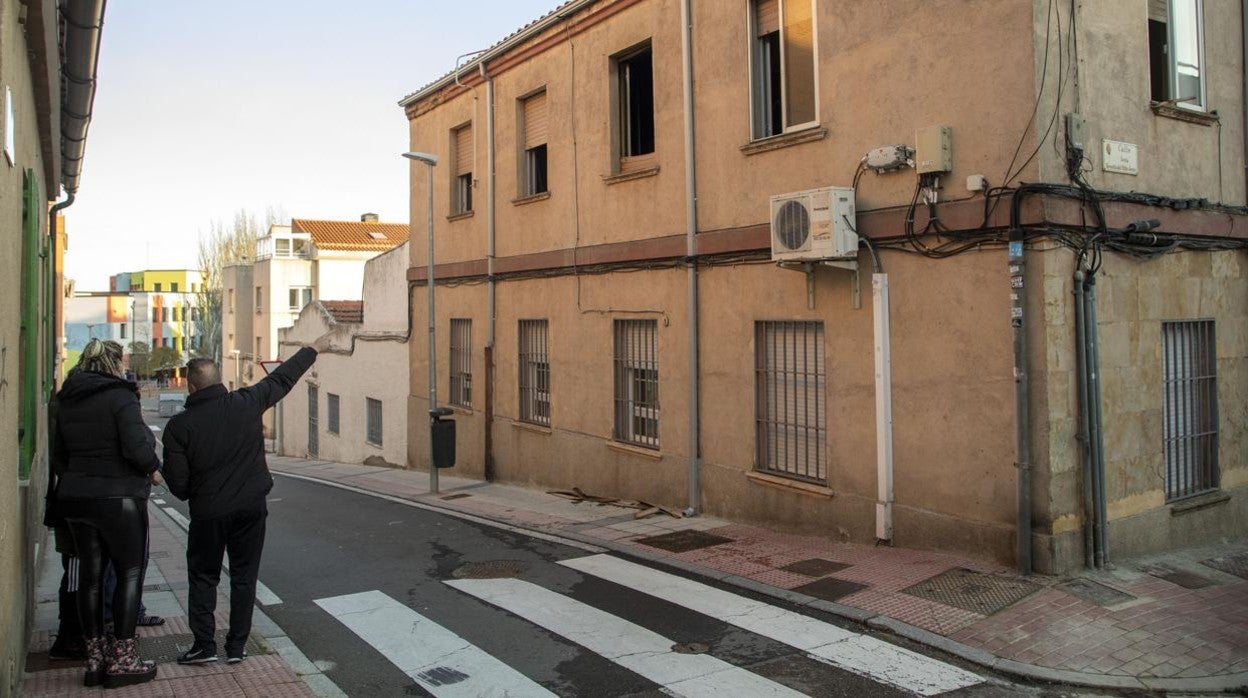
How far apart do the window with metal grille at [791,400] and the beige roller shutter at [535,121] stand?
18.8 ft

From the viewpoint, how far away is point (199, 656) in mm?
5520

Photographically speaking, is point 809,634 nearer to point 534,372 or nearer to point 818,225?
point 818,225

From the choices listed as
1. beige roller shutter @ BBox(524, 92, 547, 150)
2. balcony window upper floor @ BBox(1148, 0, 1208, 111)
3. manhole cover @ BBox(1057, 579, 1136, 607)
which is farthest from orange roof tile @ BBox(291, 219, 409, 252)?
manhole cover @ BBox(1057, 579, 1136, 607)

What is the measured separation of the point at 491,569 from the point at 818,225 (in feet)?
13.7

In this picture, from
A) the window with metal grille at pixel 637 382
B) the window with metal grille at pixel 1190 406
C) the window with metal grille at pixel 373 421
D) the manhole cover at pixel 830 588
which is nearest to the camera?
the manhole cover at pixel 830 588

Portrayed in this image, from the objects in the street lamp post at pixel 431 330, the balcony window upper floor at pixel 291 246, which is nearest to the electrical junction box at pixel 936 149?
the street lamp post at pixel 431 330

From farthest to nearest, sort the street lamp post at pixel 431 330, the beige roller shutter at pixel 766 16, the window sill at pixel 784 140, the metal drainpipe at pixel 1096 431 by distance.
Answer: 1. the street lamp post at pixel 431 330
2. the beige roller shutter at pixel 766 16
3. the window sill at pixel 784 140
4. the metal drainpipe at pixel 1096 431

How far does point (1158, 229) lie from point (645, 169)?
222 inches

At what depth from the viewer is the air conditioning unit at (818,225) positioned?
27.2ft

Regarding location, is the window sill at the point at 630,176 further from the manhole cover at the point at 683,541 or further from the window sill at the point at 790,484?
the manhole cover at the point at 683,541

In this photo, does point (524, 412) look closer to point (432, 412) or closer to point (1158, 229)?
point (432, 412)

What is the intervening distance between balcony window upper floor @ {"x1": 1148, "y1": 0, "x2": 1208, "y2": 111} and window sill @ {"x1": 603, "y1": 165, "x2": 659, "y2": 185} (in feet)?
17.1

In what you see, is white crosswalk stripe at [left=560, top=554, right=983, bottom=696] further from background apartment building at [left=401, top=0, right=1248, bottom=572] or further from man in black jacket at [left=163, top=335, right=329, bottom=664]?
man in black jacket at [left=163, top=335, right=329, bottom=664]

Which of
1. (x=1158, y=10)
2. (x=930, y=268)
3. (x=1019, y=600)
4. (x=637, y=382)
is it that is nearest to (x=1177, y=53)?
(x=1158, y=10)
